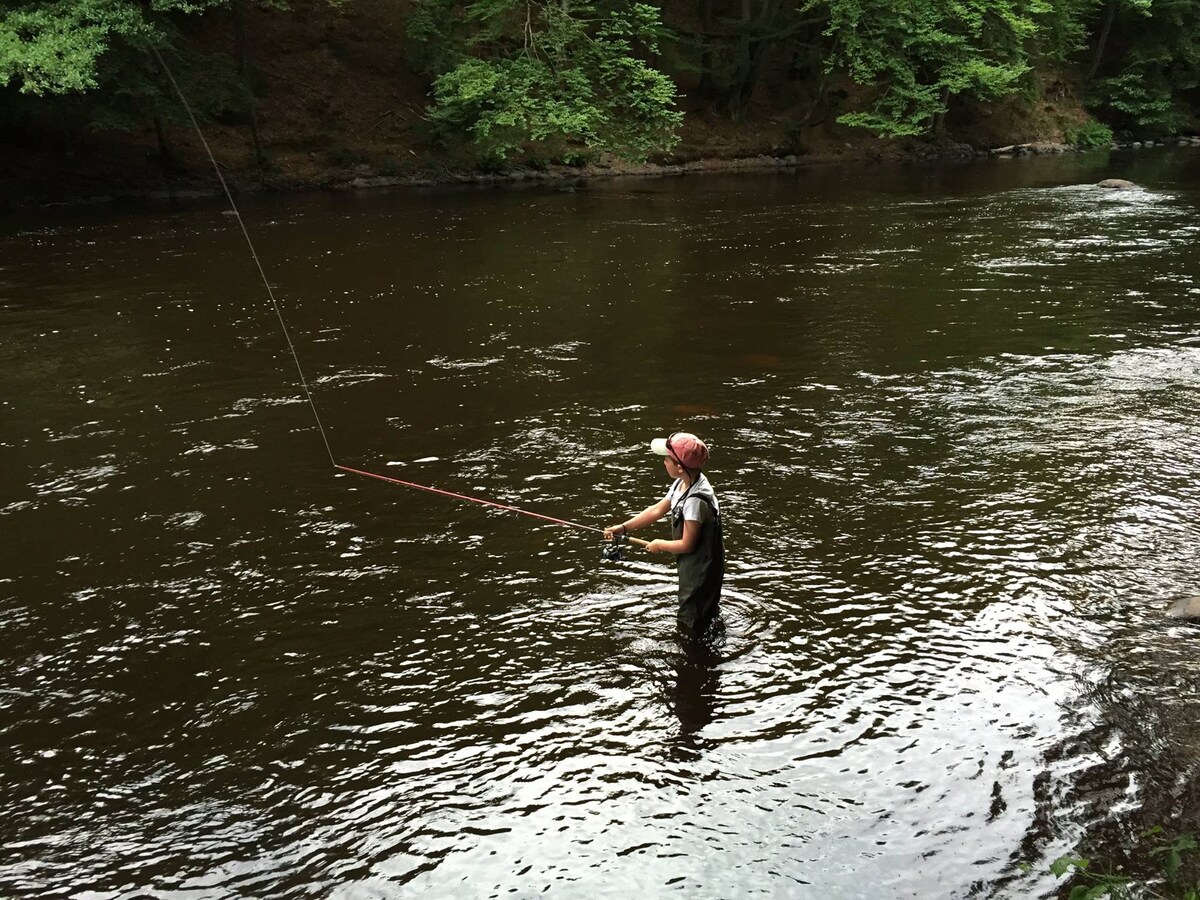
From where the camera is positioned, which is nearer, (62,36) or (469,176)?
(62,36)

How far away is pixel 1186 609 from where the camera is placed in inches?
239

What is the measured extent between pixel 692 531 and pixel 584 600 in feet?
3.95

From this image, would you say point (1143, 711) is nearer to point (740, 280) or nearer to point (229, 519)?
point (229, 519)

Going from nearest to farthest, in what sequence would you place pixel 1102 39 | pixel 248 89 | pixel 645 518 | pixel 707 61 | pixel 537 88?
pixel 645 518, pixel 537 88, pixel 248 89, pixel 707 61, pixel 1102 39

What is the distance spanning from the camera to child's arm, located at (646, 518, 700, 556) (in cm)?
575

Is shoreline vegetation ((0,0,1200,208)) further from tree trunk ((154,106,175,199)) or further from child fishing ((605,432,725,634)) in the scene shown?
child fishing ((605,432,725,634))

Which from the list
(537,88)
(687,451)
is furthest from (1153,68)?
(687,451)

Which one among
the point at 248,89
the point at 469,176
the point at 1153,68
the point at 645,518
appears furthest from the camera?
the point at 1153,68

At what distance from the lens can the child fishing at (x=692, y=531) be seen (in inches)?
226

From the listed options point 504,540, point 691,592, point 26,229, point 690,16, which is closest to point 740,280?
point 504,540

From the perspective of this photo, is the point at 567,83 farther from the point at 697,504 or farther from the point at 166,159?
the point at 697,504

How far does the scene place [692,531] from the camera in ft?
18.9

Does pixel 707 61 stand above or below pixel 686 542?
above

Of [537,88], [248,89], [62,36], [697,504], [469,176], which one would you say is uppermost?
[248,89]
